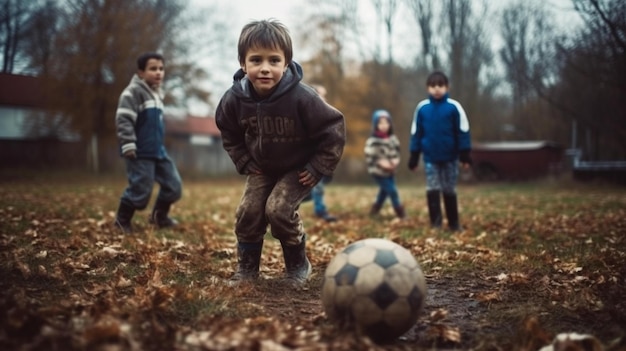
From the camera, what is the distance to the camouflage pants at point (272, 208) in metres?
3.53

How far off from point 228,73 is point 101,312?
26352 millimetres

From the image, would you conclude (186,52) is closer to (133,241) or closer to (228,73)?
(228,73)

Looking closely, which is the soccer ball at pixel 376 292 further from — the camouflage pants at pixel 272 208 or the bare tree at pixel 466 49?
the bare tree at pixel 466 49

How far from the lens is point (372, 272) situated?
249cm

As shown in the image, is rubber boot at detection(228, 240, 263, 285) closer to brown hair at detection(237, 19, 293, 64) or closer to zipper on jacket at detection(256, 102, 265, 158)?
zipper on jacket at detection(256, 102, 265, 158)

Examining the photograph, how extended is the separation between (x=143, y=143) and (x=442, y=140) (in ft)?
12.8

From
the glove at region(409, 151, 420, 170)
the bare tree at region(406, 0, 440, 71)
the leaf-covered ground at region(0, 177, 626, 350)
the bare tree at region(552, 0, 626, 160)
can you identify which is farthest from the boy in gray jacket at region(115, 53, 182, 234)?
the bare tree at region(406, 0, 440, 71)

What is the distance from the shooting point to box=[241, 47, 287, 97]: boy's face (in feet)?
11.1

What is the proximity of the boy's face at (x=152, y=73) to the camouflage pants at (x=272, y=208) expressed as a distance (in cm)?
304

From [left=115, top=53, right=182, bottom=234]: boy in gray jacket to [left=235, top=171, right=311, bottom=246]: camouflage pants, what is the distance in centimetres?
262

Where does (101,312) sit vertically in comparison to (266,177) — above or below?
below

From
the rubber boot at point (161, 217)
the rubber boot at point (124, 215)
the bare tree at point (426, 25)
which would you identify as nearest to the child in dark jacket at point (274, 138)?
the rubber boot at point (124, 215)

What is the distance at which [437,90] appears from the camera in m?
6.49

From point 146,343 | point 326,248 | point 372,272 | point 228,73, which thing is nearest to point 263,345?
point 146,343
